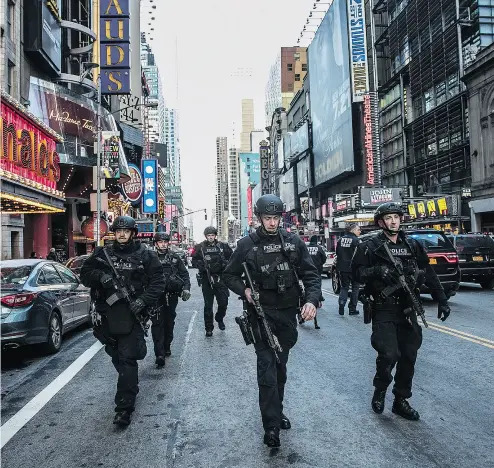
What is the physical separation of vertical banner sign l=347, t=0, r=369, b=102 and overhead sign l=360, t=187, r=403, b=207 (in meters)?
15.7

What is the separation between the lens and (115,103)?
55844 millimetres

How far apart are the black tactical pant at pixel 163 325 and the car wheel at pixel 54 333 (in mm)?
1885

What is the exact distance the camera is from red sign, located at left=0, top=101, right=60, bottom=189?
510 inches

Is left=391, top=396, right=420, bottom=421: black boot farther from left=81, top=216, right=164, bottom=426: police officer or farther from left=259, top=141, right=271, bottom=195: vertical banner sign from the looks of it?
left=259, top=141, right=271, bottom=195: vertical banner sign

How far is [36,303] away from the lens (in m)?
7.43

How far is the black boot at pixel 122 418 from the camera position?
14.5 feet

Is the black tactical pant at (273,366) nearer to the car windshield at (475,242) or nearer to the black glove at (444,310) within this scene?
the black glove at (444,310)

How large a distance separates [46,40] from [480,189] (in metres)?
26.5

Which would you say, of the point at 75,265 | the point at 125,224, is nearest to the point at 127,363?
the point at 125,224

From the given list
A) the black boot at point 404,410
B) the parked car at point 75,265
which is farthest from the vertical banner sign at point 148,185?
the black boot at point 404,410

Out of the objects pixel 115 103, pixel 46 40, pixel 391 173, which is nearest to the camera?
pixel 46 40

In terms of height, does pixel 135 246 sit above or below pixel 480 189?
below

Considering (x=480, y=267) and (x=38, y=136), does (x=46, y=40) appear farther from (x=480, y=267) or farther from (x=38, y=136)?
(x=480, y=267)

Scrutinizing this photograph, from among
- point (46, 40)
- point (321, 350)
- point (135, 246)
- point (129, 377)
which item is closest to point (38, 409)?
point (129, 377)
